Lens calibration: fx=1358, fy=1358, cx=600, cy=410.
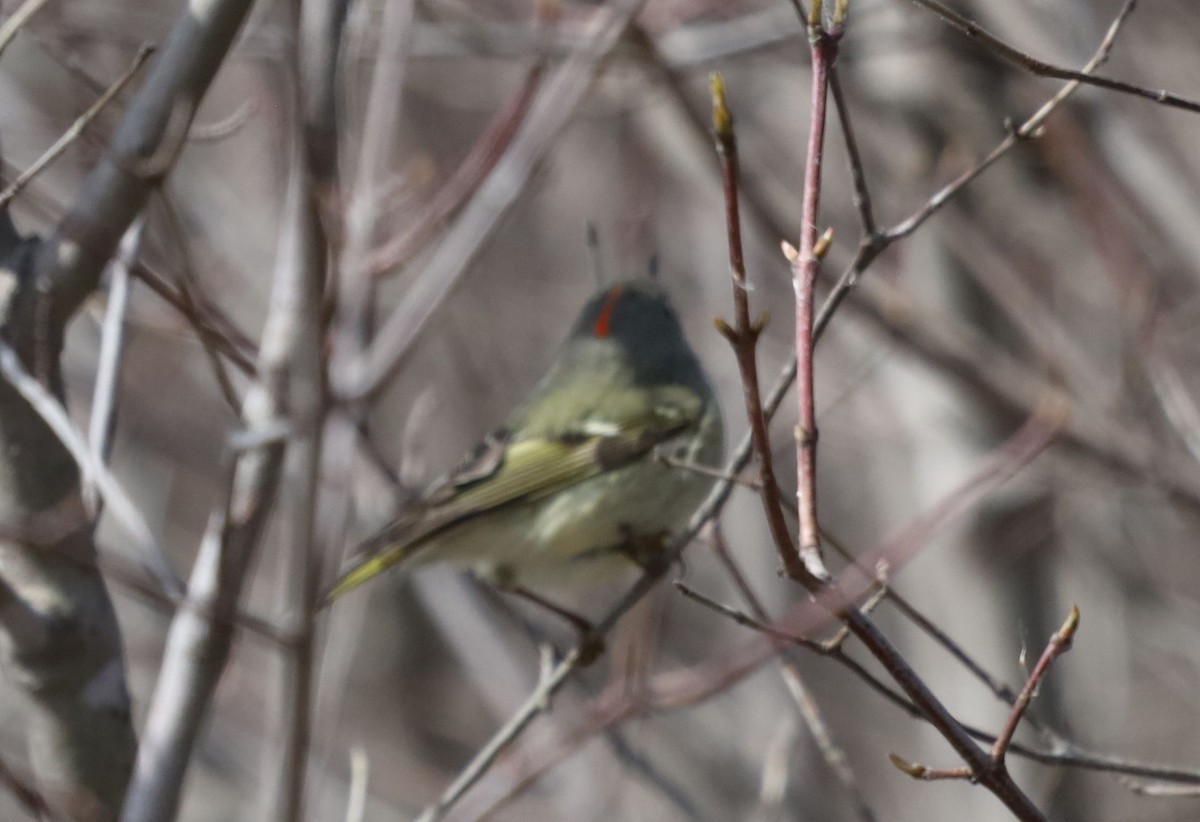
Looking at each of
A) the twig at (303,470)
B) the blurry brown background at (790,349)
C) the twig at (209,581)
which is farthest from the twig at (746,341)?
the blurry brown background at (790,349)

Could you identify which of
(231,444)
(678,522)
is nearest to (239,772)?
(678,522)

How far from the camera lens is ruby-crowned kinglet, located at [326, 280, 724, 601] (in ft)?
10.6

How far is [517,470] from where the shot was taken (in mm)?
3438

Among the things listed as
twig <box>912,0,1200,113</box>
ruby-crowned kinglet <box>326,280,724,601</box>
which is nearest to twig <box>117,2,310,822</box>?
ruby-crowned kinglet <box>326,280,724,601</box>

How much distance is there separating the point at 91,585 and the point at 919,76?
344 cm

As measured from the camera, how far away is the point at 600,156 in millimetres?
7020

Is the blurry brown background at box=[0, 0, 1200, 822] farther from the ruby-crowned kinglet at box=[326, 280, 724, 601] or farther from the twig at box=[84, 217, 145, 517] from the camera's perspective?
the twig at box=[84, 217, 145, 517]

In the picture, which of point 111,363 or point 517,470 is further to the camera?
point 517,470

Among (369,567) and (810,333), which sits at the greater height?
(810,333)

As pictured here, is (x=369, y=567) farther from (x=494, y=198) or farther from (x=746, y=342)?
(x=746, y=342)

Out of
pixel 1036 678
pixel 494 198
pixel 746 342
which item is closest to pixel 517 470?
pixel 494 198

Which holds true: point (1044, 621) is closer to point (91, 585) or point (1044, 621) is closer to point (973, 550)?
point (973, 550)

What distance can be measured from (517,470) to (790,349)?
1651mm

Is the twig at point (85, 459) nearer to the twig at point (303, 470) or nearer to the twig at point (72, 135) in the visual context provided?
the twig at point (72, 135)
